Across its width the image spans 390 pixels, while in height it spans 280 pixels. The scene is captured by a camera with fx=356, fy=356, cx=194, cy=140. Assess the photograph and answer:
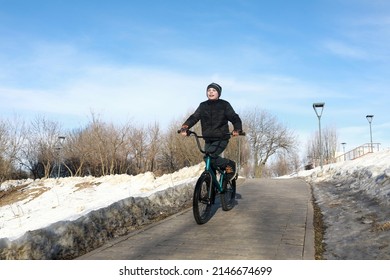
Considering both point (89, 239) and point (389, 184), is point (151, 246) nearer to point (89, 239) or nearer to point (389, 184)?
point (89, 239)

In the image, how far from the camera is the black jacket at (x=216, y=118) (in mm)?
5520

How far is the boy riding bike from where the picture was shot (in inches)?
217

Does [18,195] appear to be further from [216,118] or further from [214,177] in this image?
[216,118]

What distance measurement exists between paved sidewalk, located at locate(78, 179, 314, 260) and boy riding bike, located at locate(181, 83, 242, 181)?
3.48 ft

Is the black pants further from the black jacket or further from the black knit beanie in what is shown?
the black knit beanie

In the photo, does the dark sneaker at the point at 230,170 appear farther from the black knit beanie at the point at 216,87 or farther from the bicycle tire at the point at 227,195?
the black knit beanie at the point at 216,87

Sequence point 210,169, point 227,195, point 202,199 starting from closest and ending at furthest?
1. point 202,199
2. point 210,169
3. point 227,195

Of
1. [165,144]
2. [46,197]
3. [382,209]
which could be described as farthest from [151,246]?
[165,144]

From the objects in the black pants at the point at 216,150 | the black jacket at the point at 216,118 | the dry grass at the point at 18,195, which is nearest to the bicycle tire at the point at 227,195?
the black pants at the point at 216,150

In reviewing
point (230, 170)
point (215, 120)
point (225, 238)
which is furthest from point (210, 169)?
point (225, 238)

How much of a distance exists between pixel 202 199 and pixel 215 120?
124 cm

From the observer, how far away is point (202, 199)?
520 centimetres

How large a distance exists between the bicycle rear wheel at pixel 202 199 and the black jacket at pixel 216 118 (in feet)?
2.19
